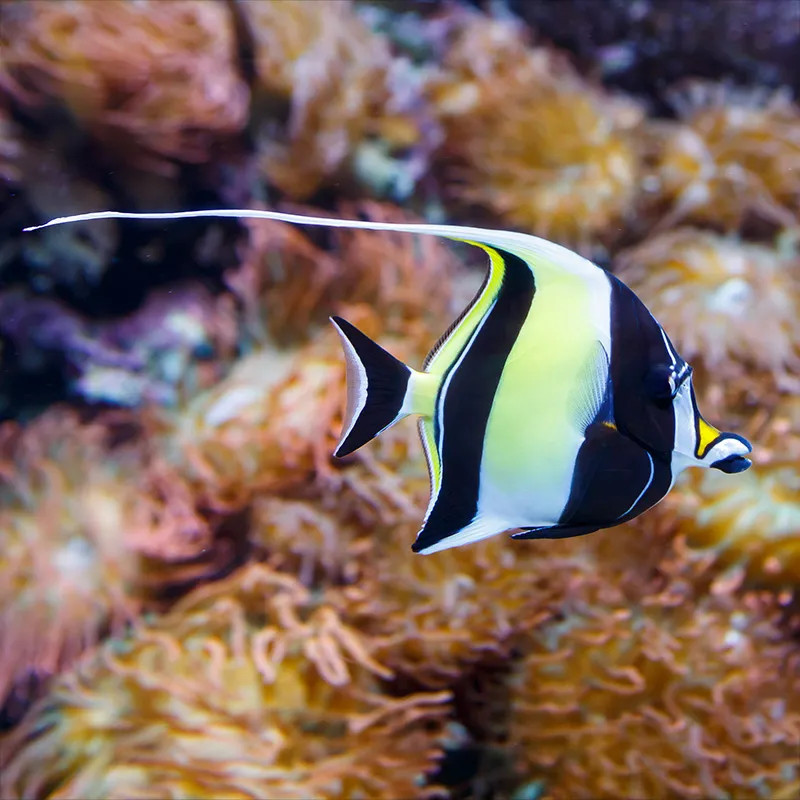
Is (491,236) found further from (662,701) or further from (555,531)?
(662,701)

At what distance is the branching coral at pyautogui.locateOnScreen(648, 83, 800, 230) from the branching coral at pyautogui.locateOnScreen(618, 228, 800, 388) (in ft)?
→ 0.28

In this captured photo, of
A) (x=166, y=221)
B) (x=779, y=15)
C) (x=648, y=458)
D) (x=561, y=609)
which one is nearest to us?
(x=648, y=458)

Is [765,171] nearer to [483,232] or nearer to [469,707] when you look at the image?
[469,707]

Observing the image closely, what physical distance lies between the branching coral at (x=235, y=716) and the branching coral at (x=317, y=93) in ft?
3.89

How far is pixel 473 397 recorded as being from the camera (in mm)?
801

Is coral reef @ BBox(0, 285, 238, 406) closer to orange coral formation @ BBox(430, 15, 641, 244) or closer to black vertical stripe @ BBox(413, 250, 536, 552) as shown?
orange coral formation @ BBox(430, 15, 641, 244)

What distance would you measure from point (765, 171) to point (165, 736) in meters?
2.23

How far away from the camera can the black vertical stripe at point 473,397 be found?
0.80 metres

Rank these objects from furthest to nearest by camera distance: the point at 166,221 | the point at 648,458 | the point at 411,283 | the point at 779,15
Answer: the point at 779,15
the point at 166,221
the point at 411,283
the point at 648,458

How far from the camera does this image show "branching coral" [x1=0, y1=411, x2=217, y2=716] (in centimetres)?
166

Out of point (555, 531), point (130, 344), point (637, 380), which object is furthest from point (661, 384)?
point (130, 344)

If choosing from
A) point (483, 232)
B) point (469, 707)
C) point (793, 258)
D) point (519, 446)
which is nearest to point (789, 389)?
point (793, 258)

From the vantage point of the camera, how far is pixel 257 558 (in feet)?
5.66

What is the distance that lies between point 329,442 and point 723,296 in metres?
1.12
